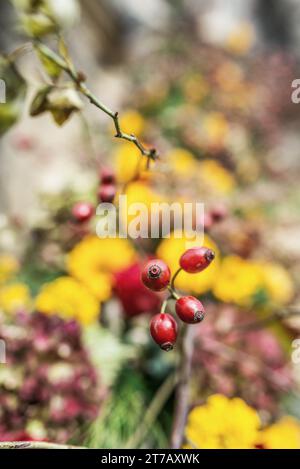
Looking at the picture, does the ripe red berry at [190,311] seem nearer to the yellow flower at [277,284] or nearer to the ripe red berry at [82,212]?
the ripe red berry at [82,212]

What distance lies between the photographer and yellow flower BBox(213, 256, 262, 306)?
126 cm

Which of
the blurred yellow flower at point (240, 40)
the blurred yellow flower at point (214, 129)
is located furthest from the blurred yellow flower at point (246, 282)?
the blurred yellow flower at point (240, 40)

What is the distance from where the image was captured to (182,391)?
84 centimetres

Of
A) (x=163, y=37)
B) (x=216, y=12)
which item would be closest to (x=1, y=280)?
(x=163, y=37)

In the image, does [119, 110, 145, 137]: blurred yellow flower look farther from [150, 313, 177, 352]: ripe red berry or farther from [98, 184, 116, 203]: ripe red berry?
[150, 313, 177, 352]: ripe red berry

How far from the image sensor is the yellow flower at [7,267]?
1172 millimetres

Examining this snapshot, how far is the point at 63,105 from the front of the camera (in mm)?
652

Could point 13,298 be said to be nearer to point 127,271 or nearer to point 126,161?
point 127,271

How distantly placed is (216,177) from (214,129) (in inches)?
18.5

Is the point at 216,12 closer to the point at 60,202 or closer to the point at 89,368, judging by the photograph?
the point at 60,202

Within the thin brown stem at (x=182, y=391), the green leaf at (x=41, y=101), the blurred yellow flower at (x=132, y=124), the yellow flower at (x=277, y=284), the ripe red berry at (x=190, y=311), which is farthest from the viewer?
the blurred yellow flower at (x=132, y=124)

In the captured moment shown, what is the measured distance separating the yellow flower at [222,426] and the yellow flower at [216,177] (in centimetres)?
105

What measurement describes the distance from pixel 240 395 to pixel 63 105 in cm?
80

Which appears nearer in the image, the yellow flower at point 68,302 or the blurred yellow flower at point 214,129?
the yellow flower at point 68,302
